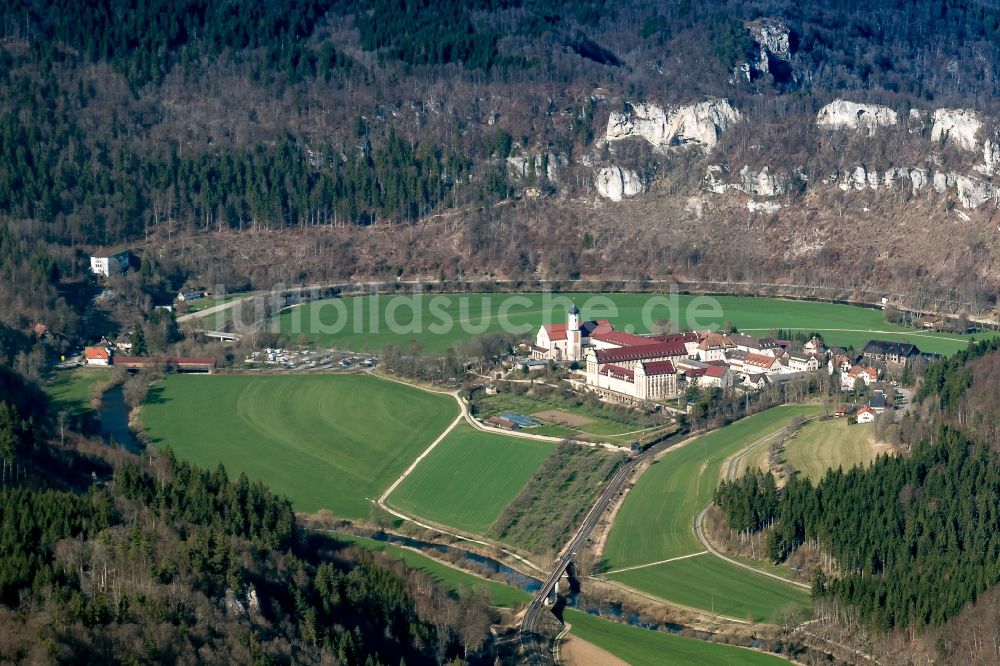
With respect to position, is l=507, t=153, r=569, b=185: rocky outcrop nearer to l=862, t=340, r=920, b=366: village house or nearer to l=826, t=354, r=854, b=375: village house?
l=862, t=340, r=920, b=366: village house

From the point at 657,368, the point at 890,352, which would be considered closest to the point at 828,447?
the point at 657,368

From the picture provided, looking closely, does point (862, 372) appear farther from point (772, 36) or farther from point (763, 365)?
point (772, 36)

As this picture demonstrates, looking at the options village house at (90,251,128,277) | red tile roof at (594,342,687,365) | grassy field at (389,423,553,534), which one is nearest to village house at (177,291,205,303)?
village house at (90,251,128,277)

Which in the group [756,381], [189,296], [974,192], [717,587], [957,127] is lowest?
[717,587]

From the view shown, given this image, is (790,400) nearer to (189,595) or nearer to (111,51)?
(189,595)

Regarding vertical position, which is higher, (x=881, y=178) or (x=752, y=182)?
(x=881, y=178)

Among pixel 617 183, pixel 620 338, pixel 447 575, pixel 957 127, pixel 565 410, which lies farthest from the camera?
pixel 617 183

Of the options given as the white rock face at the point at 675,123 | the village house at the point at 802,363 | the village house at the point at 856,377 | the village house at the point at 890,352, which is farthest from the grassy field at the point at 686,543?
the white rock face at the point at 675,123
